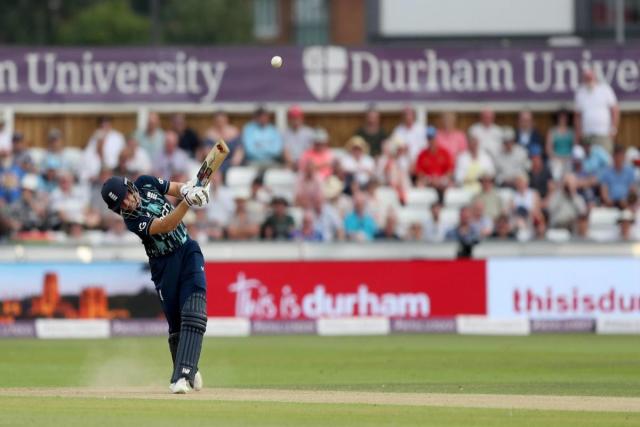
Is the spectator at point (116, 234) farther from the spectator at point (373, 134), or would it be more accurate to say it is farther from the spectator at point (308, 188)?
the spectator at point (373, 134)

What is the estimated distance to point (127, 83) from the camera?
21500 mm

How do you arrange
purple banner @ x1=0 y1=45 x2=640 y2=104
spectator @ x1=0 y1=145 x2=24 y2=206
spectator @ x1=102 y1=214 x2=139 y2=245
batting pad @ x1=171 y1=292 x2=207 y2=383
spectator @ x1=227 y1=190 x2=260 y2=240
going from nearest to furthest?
batting pad @ x1=171 y1=292 x2=207 y2=383, spectator @ x1=102 y1=214 x2=139 y2=245, spectator @ x1=227 y1=190 x2=260 y2=240, spectator @ x1=0 y1=145 x2=24 y2=206, purple banner @ x1=0 y1=45 x2=640 y2=104

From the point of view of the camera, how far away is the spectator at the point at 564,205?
19516mm

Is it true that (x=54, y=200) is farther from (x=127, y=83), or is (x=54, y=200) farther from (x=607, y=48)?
(x=607, y=48)

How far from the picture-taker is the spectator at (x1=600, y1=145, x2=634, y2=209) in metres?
19.9

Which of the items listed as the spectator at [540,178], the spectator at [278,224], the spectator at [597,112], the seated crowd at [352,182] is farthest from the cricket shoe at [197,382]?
the spectator at [597,112]

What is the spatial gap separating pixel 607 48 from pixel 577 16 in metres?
1.89

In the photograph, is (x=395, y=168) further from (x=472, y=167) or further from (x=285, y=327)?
(x=285, y=327)

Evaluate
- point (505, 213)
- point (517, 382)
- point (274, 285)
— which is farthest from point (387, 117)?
point (517, 382)

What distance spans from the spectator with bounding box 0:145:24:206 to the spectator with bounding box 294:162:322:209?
346cm

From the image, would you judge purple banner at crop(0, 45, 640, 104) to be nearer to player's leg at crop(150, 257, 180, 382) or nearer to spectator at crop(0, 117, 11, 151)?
spectator at crop(0, 117, 11, 151)

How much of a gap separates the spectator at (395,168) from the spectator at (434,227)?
75 cm

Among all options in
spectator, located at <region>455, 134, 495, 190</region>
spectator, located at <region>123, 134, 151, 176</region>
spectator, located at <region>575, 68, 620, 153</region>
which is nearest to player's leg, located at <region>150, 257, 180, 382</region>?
spectator, located at <region>123, 134, 151, 176</region>

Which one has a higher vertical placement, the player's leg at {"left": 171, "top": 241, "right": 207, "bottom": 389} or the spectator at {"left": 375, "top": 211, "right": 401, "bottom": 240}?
the spectator at {"left": 375, "top": 211, "right": 401, "bottom": 240}
